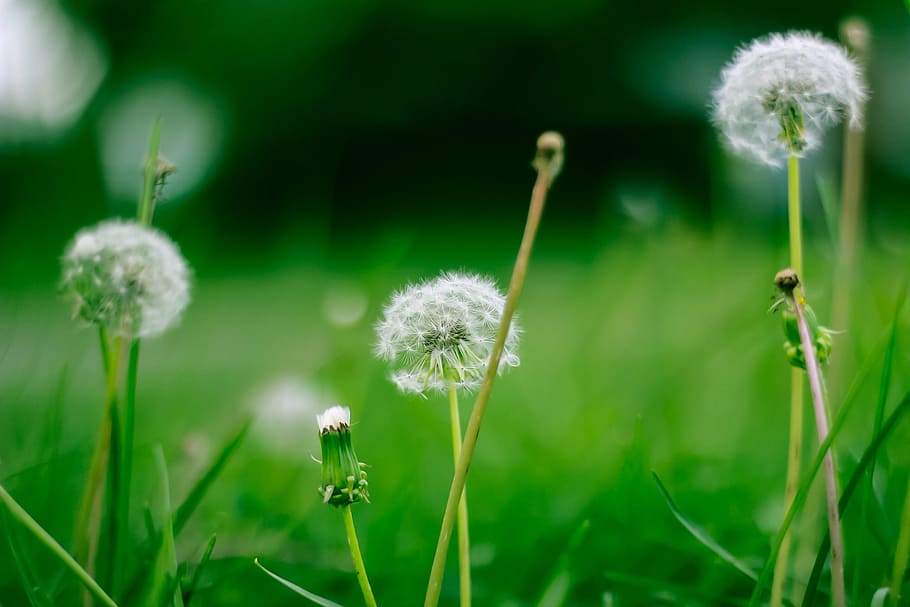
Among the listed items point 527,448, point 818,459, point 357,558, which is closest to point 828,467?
point 818,459

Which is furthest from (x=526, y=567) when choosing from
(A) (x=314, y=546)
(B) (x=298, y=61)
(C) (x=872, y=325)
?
(B) (x=298, y=61)

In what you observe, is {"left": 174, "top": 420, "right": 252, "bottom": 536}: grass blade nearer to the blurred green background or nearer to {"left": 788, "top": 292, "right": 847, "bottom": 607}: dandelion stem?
the blurred green background

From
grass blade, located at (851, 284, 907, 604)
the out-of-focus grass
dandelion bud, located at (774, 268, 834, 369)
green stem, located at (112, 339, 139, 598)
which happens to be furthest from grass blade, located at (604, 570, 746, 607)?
green stem, located at (112, 339, 139, 598)

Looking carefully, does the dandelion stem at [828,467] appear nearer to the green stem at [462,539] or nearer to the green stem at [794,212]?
the green stem at [794,212]

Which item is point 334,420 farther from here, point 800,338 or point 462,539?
point 800,338

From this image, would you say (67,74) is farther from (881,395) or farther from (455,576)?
(881,395)

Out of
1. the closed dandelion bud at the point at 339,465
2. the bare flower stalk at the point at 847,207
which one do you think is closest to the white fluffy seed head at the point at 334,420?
the closed dandelion bud at the point at 339,465
